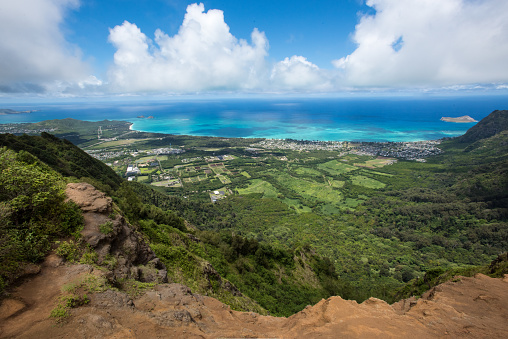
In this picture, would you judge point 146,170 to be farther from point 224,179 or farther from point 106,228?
point 106,228

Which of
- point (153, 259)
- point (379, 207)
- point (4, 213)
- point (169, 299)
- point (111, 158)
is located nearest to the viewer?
point (4, 213)

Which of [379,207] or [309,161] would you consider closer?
[379,207]

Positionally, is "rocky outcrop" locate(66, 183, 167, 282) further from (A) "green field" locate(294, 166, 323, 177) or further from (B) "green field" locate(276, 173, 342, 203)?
(A) "green field" locate(294, 166, 323, 177)

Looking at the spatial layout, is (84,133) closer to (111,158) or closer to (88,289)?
(111,158)

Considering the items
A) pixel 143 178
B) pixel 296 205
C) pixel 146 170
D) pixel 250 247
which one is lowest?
pixel 296 205

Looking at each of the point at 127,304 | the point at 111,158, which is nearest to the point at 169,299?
the point at 127,304

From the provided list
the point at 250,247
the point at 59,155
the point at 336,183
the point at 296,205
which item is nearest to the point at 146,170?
the point at 59,155

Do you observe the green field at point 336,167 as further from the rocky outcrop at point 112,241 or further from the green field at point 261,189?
the rocky outcrop at point 112,241
